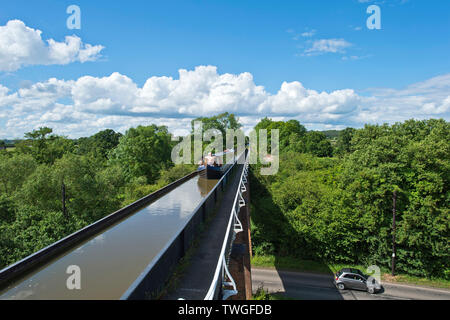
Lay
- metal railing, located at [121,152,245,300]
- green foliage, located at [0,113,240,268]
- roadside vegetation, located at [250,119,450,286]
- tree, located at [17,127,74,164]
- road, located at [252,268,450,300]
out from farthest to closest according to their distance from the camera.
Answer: tree, located at [17,127,74,164] → roadside vegetation, located at [250,119,450,286] → road, located at [252,268,450,300] → green foliage, located at [0,113,240,268] → metal railing, located at [121,152,245,300]

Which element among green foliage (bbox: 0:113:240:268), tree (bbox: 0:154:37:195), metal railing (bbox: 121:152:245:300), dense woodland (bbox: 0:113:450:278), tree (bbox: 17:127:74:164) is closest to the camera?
metal railing (bbox: 121:152:245:300)

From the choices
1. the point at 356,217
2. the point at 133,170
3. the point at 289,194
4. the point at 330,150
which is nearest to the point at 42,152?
the point at 133,170

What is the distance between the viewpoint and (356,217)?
22406 mm

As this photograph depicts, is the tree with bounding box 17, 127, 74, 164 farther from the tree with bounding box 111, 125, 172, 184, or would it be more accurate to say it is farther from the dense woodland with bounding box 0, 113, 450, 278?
the dense woodland with bounding box 0, 113, 450, 278

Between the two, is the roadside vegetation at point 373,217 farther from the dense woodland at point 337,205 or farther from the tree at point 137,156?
the tree at point 137,156

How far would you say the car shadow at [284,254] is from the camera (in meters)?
18.7

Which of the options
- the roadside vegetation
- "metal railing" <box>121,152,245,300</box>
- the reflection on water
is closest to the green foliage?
the reflection on water

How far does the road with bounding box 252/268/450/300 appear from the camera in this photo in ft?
59.1

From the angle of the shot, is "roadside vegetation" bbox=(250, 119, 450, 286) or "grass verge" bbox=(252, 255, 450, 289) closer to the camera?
"grass verge" bbox=(252, 255, 450, 289)

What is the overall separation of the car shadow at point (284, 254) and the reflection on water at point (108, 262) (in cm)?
1326

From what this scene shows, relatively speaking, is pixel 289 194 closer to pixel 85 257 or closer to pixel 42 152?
pixel 85 257

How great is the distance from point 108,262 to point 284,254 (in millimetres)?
21257

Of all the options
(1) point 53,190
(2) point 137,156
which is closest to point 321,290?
(1) point 53,190

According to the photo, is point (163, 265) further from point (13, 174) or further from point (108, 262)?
point (13, 174)
